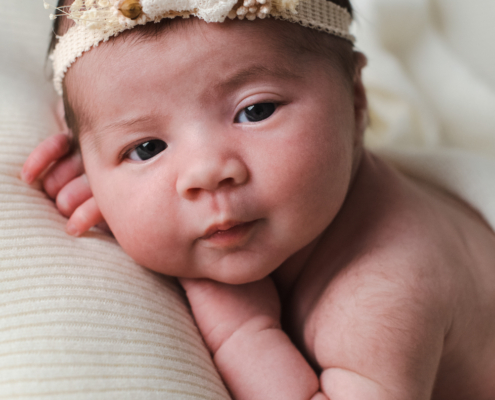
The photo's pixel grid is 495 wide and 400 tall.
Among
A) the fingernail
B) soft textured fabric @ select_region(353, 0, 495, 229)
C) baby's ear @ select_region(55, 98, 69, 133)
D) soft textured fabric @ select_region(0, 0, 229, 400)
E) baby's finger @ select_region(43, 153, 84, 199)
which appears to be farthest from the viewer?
soft textured fabric @ select_region(353, 0, 495, 229)

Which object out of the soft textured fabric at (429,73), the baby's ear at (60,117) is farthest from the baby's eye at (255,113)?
the soft textured fabric at (429,73)

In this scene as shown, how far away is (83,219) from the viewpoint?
99 centimetres

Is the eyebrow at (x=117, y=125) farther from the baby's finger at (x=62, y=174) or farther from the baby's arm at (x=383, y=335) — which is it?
the baby's arm at (x=383, y=335)

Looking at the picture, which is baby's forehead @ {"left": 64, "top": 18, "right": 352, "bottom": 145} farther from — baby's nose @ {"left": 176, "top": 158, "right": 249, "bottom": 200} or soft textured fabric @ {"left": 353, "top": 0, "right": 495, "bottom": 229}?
soft textured fabric @ {"left": 353, "top": 0, "right": 495, "bottom": 229}

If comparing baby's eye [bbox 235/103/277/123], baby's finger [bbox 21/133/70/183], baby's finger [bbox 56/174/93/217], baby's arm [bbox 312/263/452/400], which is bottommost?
baby's arm [bbox 312/263/452/400]

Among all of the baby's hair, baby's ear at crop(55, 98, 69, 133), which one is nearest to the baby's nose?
the baby's hair

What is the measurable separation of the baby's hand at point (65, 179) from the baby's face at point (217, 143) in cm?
10

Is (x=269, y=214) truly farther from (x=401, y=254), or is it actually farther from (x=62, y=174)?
(x=62, y=174)

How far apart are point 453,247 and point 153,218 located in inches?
24.6

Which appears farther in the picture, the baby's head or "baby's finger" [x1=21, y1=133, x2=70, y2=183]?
"baby's finger" [x1=21, y1=133, x2=70, y2=183]

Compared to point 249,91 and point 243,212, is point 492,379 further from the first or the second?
point 249,91

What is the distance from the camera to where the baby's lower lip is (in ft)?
2.80

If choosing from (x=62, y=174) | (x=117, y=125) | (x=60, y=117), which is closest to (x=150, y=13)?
(x=117, y=125)

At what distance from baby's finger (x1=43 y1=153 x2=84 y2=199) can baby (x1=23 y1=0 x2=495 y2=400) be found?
0.05m
